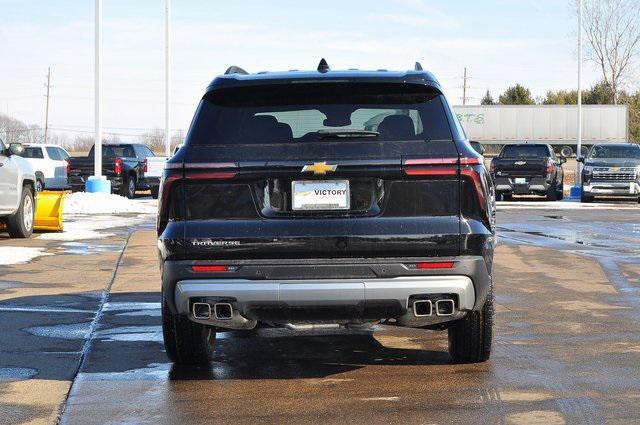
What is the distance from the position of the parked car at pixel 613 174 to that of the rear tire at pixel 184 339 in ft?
84.3

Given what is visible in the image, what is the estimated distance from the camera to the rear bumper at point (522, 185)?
31844mm

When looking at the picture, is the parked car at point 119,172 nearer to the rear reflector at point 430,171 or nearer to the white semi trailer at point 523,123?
the rear reflector at point 430,171

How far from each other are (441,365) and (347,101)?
73.0 inches

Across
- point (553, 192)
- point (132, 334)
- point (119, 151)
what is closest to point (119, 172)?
point (119, 151)

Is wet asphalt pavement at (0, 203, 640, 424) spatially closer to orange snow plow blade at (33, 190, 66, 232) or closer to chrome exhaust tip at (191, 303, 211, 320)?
chrome exhaust tip at (191, 303, 211, 320)

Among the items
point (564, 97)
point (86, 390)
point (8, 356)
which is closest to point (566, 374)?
point (86, 390)

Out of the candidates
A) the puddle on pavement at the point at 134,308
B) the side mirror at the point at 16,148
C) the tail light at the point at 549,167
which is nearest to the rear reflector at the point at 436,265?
the puddle on pavement at the point at 134,308

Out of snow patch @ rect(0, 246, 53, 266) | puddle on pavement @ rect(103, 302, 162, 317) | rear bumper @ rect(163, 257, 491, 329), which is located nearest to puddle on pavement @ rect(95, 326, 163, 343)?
puddle on pavement @ rect(103, 302, 162, 317)

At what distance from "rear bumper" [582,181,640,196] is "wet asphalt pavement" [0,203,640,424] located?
1994 cm

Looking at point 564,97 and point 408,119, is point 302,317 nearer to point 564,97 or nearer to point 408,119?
point 408,119

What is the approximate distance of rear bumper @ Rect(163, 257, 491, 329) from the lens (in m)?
6.00

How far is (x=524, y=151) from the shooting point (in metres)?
32.8

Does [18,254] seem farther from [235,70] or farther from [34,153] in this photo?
[34,153]

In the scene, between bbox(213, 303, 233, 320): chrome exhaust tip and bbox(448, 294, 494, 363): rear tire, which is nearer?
bbox(213, 303, 233, 320): chrome exhaust tip
